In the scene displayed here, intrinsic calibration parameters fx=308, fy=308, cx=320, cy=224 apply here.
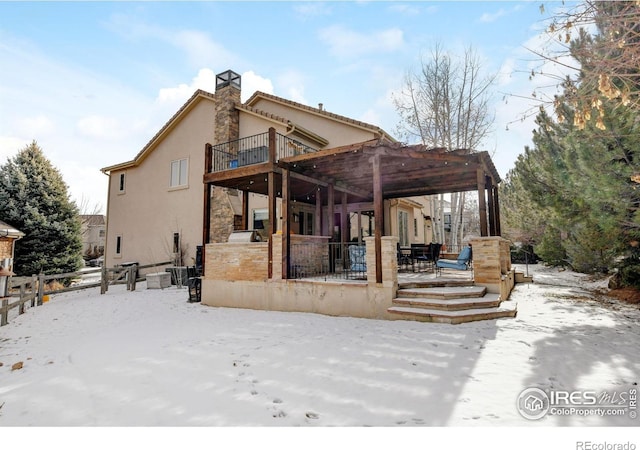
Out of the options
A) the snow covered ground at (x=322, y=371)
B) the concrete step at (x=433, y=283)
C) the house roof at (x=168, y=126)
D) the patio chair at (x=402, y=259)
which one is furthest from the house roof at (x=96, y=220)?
the concrete step at (x=433, y=283)

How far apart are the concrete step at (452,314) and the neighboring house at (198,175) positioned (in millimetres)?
6942

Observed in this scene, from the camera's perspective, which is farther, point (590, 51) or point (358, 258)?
point (358, 258)

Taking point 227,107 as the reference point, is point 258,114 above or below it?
below

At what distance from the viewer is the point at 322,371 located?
3.87 metres

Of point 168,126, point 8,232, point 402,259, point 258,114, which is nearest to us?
point 402,259

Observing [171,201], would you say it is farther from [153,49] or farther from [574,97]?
[574,97]

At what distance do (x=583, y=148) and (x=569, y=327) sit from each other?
12.8 feet

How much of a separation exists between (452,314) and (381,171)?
431cm

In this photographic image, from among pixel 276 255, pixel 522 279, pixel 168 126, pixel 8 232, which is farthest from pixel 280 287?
pixel 8 232

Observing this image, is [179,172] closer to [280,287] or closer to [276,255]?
[276,255]

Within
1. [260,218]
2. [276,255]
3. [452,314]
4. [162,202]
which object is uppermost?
[162,202]

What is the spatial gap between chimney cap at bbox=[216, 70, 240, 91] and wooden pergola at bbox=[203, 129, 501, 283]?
639 centimetres

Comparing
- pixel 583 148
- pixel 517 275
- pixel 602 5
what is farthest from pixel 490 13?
pixel 517 275

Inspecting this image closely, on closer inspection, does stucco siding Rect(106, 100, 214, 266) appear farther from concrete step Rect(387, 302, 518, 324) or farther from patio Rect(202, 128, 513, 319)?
concrete step Rect(387, 302, 518, 324)
